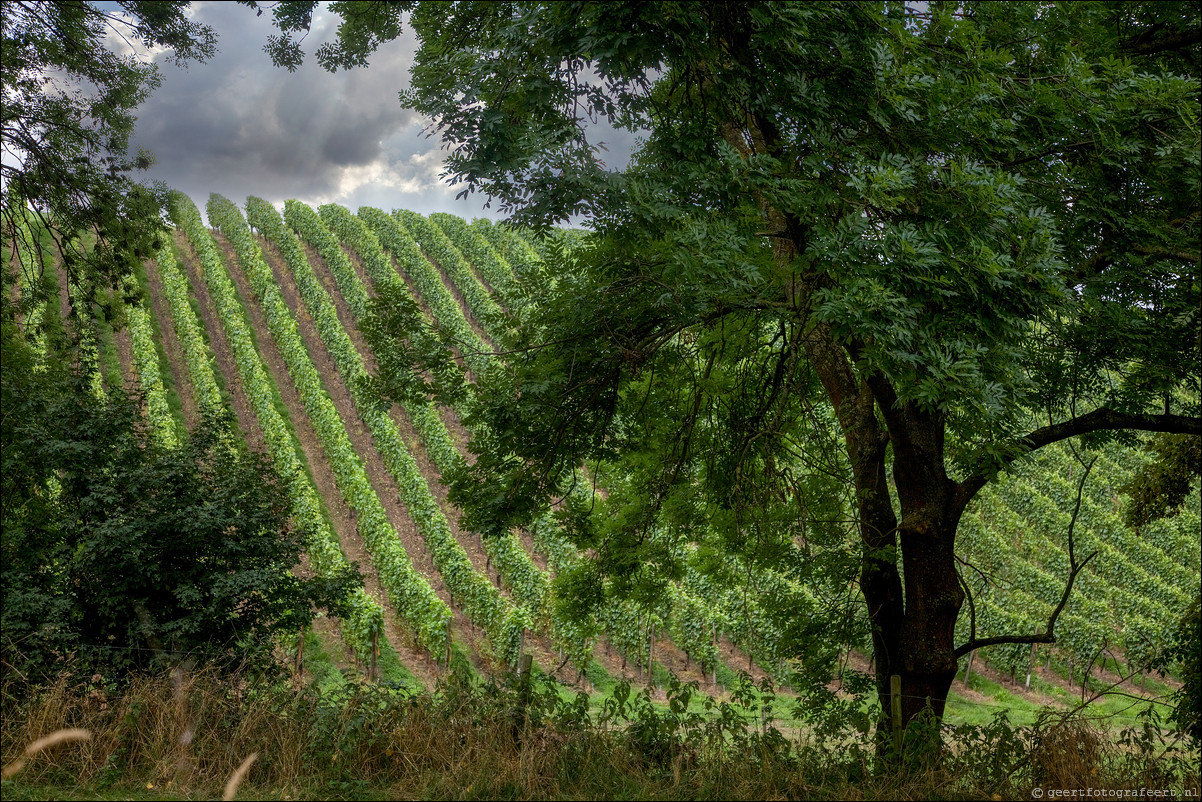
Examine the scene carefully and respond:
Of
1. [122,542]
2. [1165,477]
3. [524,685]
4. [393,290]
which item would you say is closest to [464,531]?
[122,542]

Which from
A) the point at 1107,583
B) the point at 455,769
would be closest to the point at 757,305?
the point at 455,769

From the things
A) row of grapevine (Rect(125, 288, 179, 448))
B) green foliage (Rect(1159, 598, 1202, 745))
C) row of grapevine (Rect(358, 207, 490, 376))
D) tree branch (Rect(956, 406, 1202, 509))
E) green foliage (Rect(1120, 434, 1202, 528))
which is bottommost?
green foliage (Rect(1159, 598, 1202, 745))

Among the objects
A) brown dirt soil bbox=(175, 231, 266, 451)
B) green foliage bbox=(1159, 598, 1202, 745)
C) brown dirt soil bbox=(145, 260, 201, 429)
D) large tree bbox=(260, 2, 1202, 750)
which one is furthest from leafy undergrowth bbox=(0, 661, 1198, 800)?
brown dirt soil bbox=(145, 260, 201, 429)

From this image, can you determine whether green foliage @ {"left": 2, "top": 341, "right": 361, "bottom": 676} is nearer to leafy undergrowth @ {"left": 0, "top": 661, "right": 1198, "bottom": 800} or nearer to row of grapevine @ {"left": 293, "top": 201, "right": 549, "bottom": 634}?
leafy undergrowth @ {"left": 0, "top": 661, "right": 1198, "bottom": 800}

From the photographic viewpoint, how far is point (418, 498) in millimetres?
20547

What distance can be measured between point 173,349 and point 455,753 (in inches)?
1109

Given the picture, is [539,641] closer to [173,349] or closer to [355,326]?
[355,326]

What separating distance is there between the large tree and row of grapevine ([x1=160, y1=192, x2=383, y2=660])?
427 centimetres

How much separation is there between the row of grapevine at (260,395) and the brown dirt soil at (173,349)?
0.42m

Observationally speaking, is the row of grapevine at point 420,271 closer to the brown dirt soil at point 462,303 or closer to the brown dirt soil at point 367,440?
the brown dirt soil at point 462,303

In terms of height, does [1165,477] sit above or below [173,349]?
below

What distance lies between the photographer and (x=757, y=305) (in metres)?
5.61

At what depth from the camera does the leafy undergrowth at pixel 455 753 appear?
488cm

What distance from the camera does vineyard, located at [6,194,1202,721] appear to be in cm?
1052
